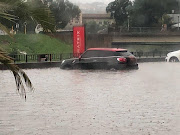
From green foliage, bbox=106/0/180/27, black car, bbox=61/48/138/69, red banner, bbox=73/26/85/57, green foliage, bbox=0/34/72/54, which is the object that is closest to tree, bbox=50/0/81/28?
green foliage, bbox=106/0/180/27

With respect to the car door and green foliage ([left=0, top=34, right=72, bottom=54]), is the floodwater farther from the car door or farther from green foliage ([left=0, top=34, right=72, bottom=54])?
green foliage ([left=0, top=34, right=72, bottom=54])

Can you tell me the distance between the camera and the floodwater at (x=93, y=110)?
33.0ft

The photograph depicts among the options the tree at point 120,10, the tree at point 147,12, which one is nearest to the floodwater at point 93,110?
the tree at point 147,12

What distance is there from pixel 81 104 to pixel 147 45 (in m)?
90.3

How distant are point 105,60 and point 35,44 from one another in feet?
166

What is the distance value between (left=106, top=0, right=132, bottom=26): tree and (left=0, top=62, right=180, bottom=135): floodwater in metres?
112

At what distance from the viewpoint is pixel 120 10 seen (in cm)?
13500

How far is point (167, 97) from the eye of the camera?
628 inches

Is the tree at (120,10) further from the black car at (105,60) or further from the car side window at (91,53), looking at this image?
the black car at (105,60)

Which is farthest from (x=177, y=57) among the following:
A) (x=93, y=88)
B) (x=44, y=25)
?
(x=44, y=25)

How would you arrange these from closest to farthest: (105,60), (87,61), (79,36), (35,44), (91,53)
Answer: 1. (105,60)
2. (87,61)
3. (91,53)
4. (79,36)
5. (35,44)

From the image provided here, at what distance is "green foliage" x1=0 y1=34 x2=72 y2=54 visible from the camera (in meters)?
75.2

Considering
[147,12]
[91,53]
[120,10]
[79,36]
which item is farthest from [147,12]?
[91,53]

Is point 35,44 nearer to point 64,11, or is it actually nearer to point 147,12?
point 64,11
